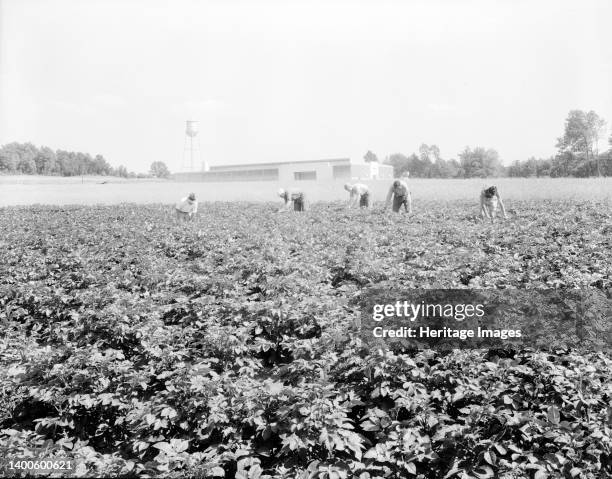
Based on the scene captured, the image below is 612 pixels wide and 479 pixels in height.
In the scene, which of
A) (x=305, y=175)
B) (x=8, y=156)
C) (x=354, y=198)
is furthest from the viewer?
(x=305, y=175)

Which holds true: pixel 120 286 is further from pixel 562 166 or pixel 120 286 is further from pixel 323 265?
pixel 562 166

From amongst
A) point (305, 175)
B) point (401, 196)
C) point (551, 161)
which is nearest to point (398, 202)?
point (401, 196)

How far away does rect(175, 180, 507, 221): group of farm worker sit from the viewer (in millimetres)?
10414

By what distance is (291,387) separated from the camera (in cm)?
291

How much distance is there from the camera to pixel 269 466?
2.81m

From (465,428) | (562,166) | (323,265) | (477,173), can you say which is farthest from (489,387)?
(477,173)

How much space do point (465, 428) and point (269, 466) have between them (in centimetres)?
112

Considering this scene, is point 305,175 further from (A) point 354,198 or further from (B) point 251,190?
(A) point 354,198

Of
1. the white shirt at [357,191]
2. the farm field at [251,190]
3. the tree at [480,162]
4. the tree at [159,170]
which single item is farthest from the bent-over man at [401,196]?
the tree at [159,170]

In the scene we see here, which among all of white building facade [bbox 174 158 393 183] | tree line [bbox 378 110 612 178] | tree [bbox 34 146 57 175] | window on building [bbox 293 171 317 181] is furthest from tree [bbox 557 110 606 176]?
window on building [bbox 293 171 317 181]

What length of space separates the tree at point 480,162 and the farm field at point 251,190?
8.75 m

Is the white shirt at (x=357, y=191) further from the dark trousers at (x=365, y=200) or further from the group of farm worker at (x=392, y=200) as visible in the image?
the dark trousers at (x=365, y=200)

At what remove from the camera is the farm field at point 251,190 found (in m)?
14.5

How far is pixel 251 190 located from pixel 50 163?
10733 millimetres
